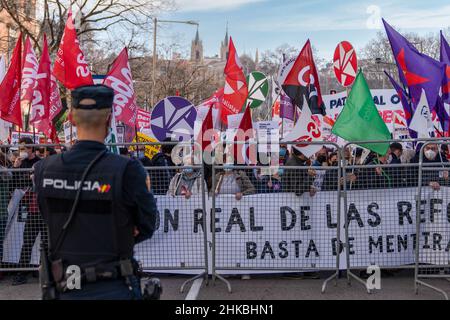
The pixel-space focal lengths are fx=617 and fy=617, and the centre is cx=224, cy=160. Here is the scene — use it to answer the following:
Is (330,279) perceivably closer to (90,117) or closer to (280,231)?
(280,231)

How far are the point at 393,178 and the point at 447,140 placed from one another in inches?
35.6

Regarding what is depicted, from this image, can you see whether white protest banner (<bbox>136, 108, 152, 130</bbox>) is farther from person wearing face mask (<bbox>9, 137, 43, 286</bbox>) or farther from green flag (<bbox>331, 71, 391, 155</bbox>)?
green flag (<bbox>331, 71, 391, 155</bbox>)

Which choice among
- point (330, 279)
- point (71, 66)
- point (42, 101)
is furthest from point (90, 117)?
point (42, 101)

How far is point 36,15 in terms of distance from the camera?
3356 centimetres

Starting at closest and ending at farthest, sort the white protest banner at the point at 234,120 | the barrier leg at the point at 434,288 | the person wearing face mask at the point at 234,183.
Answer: the barrier leg at the point at 434,288 < the person wearing face mask at the point at 234,183 < the white protest banner at the point at 234,120

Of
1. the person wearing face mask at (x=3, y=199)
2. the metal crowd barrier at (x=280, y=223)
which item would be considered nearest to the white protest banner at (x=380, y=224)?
the metal crowd barrier at (x=280, y=223)

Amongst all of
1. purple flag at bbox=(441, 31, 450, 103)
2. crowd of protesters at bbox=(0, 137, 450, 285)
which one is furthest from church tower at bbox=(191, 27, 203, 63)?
crowd of protesters at bbox=(0, 137, 450, 285)

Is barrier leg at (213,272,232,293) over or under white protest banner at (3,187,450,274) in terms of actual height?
Answer: under

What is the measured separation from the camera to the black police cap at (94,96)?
3.66m

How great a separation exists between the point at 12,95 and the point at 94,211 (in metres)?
8.24

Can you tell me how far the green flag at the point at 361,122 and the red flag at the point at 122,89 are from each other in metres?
3.74

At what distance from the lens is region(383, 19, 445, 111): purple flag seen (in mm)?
10172

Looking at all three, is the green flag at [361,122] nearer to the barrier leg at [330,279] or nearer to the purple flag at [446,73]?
the barrier leg at [330,279]

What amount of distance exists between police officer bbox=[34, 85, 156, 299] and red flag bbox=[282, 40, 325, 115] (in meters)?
7.86
